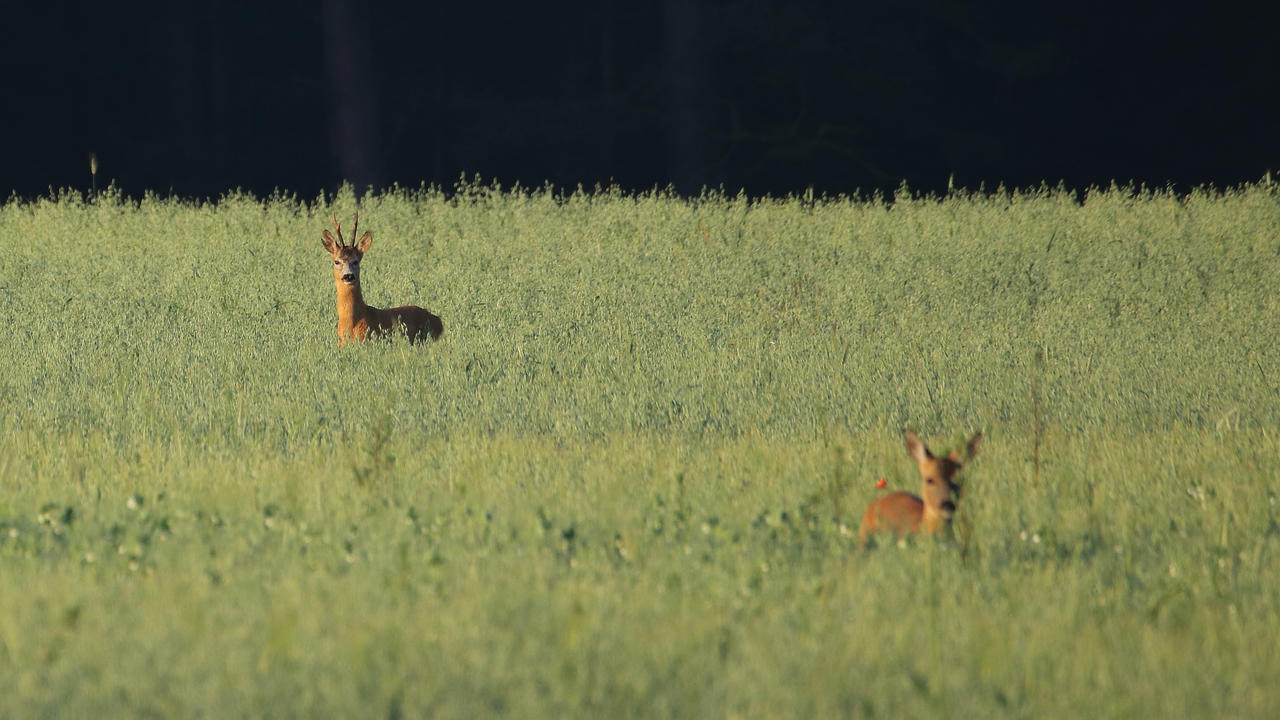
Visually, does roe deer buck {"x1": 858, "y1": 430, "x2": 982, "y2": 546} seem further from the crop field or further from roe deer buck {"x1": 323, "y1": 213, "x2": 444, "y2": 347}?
roe deer buck {"x1": 323, "y1": 213, "x2": 444, "y2": 347}

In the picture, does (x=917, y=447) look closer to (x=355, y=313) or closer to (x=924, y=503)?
(x=924, y=503)

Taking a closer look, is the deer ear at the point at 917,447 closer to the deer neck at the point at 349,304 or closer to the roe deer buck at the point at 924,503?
the roe deer buck at the point at 924,503

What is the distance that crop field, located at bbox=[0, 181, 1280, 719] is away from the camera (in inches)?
159

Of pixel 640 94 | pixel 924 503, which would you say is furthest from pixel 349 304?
pixel 640 94

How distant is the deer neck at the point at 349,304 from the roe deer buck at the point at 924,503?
5.35 metres

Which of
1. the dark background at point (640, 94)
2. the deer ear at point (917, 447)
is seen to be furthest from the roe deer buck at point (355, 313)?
the dark background at point (640, 94)

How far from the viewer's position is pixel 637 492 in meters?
6.17

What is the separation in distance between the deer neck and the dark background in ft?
57.4

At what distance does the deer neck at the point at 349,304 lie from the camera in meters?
10.0

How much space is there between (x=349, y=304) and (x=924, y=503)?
557 cm

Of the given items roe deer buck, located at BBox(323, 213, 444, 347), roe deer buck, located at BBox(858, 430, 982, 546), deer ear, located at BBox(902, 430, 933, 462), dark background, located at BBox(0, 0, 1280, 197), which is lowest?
roe deer buck, located at BBox(858, 430, 982, 546)

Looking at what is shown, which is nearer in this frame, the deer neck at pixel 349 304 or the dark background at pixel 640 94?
the deer neck at pixel 349 304

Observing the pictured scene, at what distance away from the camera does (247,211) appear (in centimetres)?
1695

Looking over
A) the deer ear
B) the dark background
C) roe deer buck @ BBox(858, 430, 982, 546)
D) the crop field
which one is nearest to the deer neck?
the crop field
